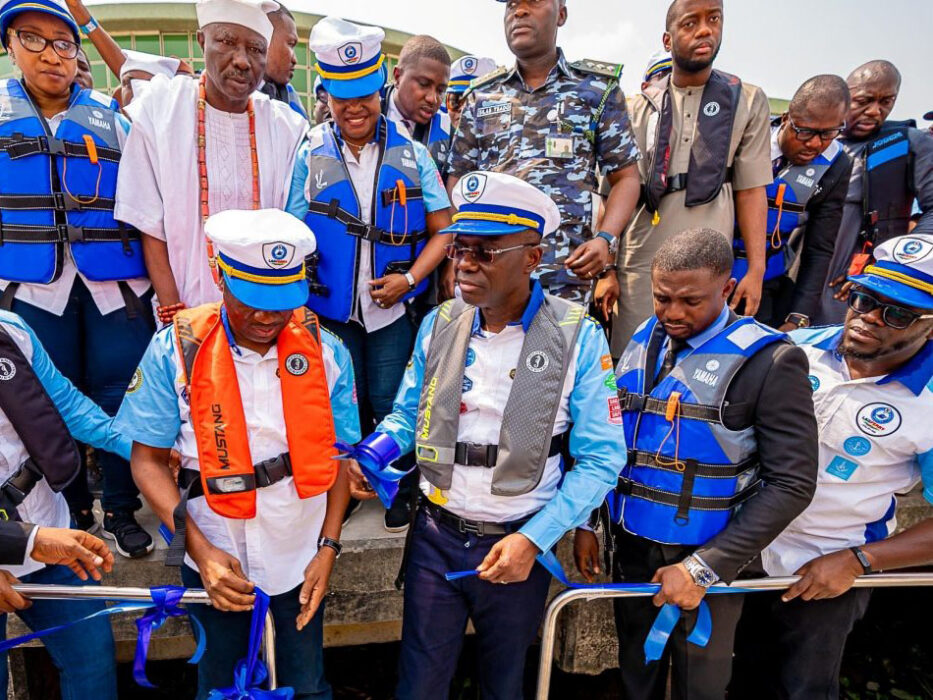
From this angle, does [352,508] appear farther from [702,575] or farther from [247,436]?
[702,575]

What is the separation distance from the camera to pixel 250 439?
7.58 feet

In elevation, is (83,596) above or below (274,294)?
below

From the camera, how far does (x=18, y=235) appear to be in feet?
9.50

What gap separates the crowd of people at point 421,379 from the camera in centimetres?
228

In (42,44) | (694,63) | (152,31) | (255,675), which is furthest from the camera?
(152,31)

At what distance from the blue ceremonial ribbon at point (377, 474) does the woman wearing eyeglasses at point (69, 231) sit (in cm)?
147

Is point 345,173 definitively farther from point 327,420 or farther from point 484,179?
point 327,420

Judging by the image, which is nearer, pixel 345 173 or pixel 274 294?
pixel 274 294

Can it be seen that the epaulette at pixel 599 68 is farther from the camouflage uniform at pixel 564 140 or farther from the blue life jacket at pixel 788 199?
the blue life jacket at pixel 788 199

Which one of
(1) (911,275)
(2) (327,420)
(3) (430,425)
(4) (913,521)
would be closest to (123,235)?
(2) (327,420)

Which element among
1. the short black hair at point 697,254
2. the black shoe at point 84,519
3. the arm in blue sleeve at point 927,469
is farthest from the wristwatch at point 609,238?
the black shoe at point 84,519

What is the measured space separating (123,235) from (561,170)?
2.29 metres

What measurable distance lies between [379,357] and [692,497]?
69.6 inches

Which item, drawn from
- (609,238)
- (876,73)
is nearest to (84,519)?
(609,238)
